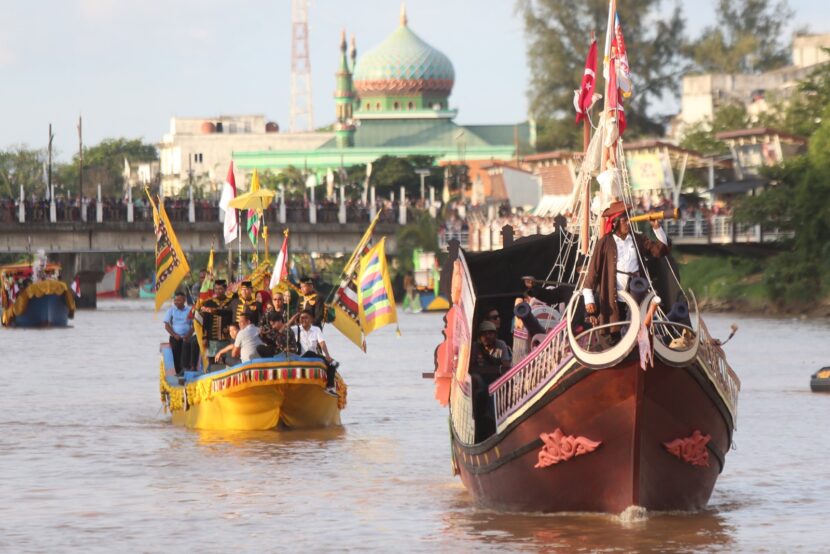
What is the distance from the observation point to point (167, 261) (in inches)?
1299

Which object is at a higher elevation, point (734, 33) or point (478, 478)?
point (734, 33)

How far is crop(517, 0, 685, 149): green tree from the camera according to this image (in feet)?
Result: 319

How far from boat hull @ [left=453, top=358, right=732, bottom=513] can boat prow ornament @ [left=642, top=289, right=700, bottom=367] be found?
111mm

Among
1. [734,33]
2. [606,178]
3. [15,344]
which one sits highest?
[734,33]

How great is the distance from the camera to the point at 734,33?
110188 mm

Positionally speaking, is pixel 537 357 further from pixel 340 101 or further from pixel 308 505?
pixel 340 101

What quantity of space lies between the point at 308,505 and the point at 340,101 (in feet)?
485

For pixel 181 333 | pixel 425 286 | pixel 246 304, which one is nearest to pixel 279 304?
pixel 246 304

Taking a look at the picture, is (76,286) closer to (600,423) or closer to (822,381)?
(822,381)

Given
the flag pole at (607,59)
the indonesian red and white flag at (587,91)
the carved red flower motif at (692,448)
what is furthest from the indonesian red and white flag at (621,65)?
the carved red flower motif at (692,448)

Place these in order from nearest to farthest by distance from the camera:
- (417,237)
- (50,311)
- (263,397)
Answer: (263,397), (50,311), (417,237)

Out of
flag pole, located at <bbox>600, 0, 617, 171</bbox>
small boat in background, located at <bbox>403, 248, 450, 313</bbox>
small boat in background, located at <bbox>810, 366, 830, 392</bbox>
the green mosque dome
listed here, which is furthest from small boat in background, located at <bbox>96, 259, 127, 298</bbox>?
flag pole, located at <bbox>600, 0, 617, 171</bbox>

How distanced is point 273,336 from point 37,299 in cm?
4835

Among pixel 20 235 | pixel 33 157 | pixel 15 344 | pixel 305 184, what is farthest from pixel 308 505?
pixel 33 157
